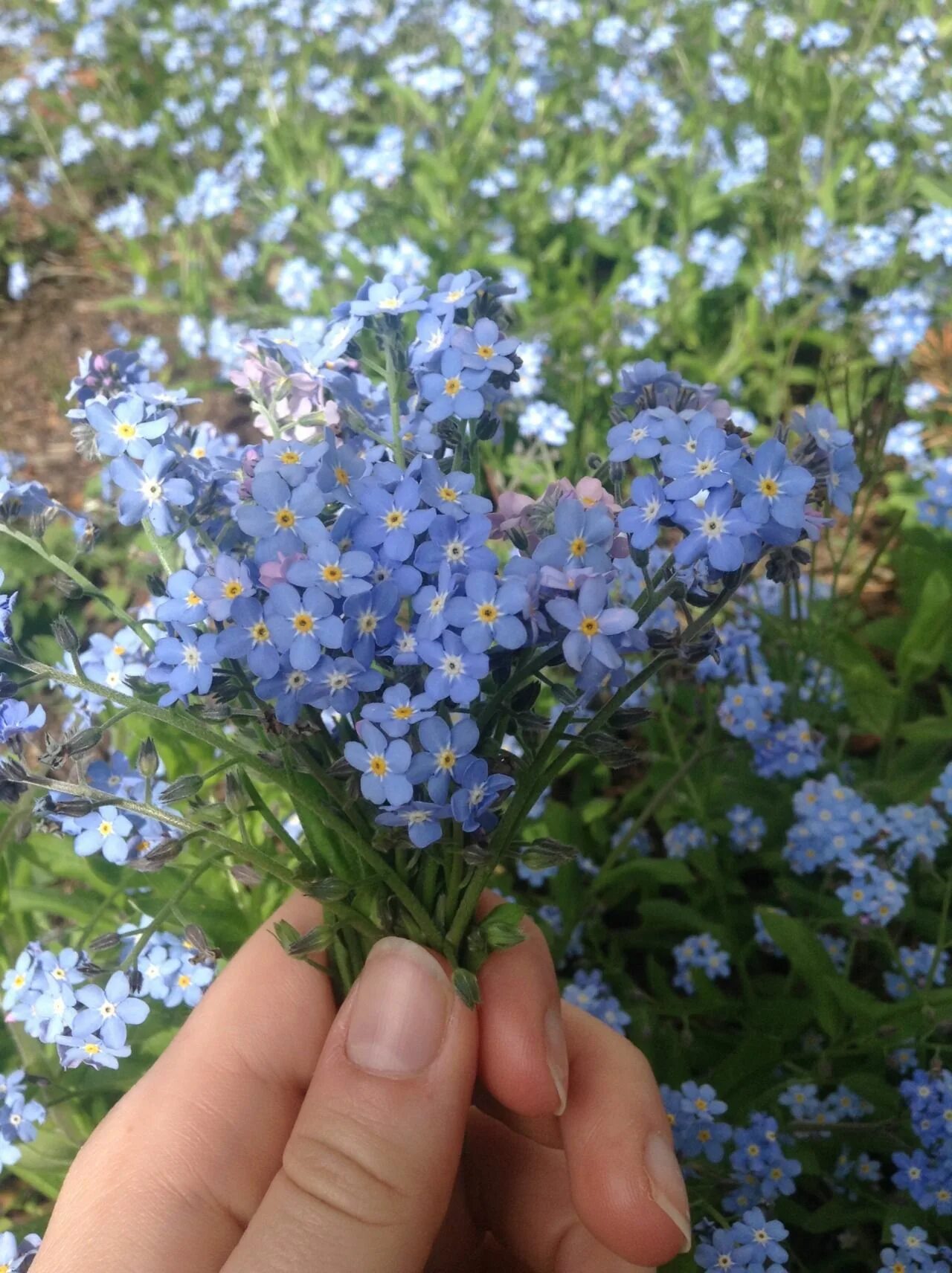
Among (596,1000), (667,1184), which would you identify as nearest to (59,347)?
(596,1000)

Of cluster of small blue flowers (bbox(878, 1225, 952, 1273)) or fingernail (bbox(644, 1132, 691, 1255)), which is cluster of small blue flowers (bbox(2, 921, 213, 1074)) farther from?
cluster of small blue flowers (bbox(878, 1225, 952, 1273))

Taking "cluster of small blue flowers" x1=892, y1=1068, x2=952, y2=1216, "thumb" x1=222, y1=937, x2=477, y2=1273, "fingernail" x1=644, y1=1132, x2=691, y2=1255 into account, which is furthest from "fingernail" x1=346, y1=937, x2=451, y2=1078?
"cluster of small blue flowers" x1=892, y1=1068, x2=952, y2=1216

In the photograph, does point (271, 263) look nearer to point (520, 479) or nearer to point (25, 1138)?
point (520, 479)

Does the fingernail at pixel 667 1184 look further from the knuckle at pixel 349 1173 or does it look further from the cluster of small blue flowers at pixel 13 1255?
the cluster of small blue flowers at pixel 13 1255

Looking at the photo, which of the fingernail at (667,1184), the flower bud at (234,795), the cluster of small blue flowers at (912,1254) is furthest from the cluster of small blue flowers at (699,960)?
the flower bud at (234,795)

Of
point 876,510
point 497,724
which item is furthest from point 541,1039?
point 876,510
